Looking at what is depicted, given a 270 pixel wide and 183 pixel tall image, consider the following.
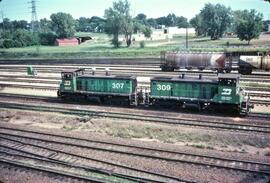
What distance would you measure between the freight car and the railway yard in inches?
34.7

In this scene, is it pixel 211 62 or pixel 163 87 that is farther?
pixel 211 62

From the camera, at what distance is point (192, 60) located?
4628cm

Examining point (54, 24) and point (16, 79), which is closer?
point (16, 79)

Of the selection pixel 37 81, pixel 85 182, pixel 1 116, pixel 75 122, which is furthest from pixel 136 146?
pixel 37 81

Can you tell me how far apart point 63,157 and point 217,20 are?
324 ft

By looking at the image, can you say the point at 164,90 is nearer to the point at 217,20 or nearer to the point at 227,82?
the point at 227,82

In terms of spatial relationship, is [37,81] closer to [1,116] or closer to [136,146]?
[1,116]

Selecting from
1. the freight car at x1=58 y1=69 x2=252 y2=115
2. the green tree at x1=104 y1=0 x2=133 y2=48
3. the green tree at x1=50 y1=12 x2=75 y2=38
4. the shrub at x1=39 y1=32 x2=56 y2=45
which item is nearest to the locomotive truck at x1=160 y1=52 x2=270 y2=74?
the freight car at x1=58 y1=69 x2=252 y2=115

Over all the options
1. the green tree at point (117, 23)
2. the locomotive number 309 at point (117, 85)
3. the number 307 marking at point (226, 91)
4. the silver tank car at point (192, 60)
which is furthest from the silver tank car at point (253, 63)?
the green tree at point (117, 23)

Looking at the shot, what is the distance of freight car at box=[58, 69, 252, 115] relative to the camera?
83.7ft

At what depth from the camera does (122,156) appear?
18.7 meters

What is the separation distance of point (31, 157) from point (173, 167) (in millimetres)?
8133

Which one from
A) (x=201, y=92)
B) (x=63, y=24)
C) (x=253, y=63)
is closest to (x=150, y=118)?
(x=201, y=92)

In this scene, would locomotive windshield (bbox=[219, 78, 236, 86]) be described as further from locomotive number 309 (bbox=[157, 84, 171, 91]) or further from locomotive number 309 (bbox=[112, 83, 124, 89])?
locomotive number 309 (bbox=[112, 83, 124, 89])
